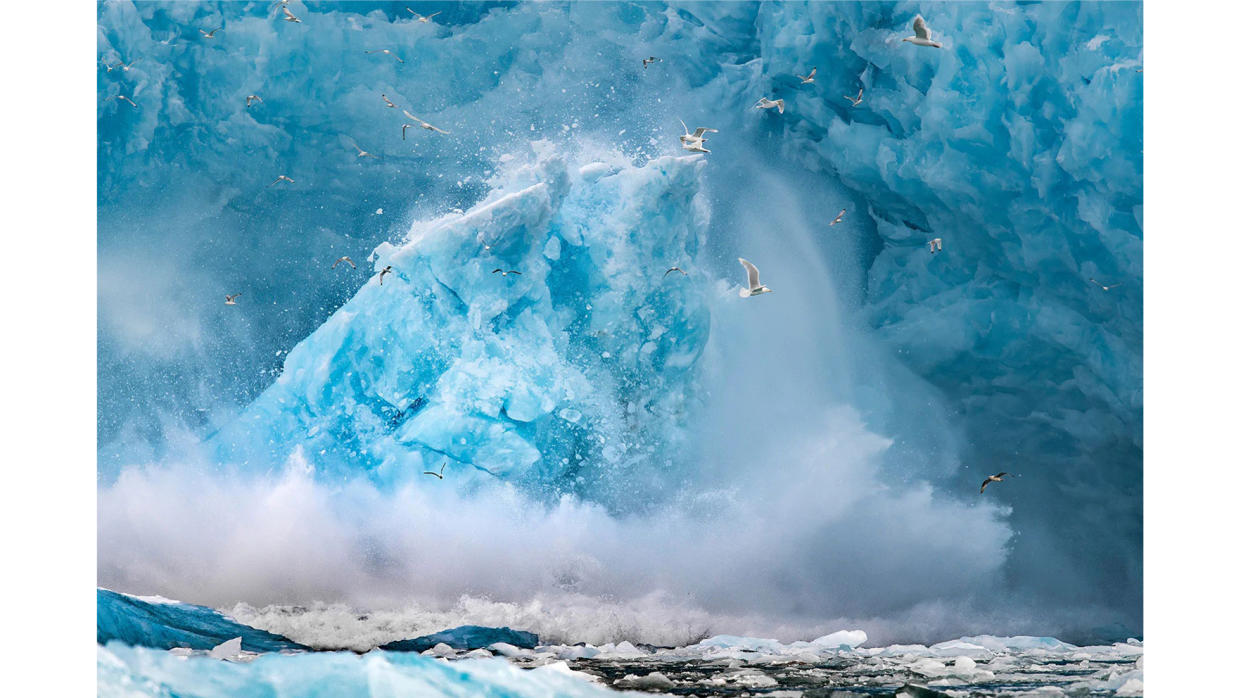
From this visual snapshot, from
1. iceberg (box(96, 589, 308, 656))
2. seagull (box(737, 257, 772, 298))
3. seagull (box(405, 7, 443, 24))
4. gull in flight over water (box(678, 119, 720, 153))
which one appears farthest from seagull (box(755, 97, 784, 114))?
iceberg (box(96, 589, 308, 656))

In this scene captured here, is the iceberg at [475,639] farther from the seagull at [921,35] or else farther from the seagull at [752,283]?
the seagull at [921,35]

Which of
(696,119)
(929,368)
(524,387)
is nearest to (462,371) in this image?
(524,387)

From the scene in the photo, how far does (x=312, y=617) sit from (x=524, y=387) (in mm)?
1890

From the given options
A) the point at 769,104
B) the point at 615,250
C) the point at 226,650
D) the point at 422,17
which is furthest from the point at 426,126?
the point at 226,650

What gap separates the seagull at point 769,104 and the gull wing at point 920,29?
2.86 ft

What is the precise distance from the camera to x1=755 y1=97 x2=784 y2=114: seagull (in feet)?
17.6

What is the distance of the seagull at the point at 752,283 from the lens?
199 inches

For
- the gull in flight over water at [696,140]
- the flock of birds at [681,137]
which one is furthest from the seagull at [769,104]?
the gull in flight over water at [696,140]

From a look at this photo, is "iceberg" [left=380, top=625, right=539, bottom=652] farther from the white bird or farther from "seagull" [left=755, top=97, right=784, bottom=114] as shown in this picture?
"seagull" [left=755, top=97, right=784, bottom=114]

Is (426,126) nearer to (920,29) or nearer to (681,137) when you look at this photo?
(681,137)

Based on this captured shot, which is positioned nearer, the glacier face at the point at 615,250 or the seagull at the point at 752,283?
the seagull at the point at 752,283

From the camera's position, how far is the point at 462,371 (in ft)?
17.4

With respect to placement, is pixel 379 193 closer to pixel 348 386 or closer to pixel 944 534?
pixel 348 386

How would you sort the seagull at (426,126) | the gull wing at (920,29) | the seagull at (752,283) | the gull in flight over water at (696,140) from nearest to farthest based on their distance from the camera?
the gull wing at (920,29) → the seagull at (752,283) → the gull in flight over water at (696,140) → the seagull at (426,126)
